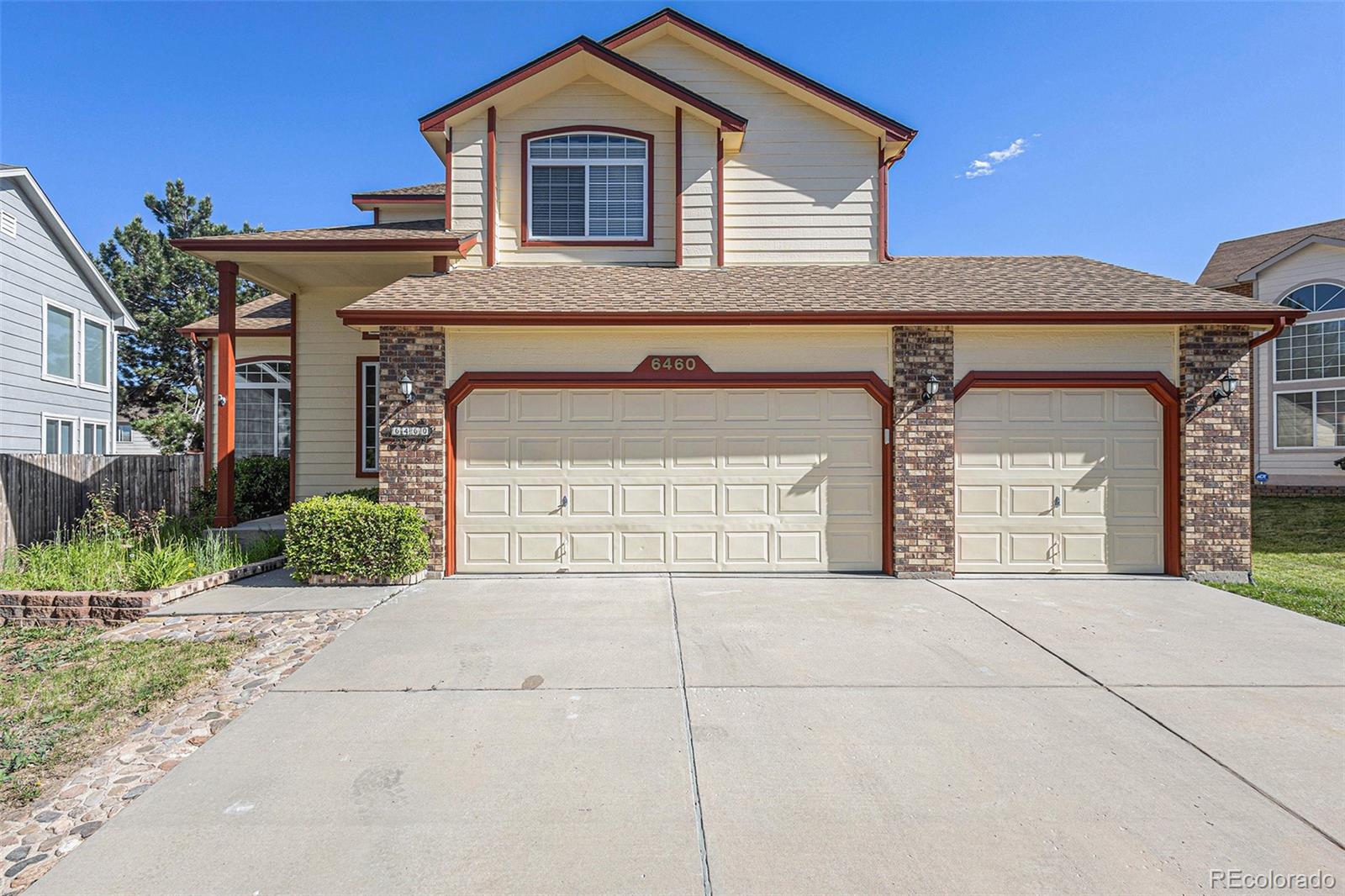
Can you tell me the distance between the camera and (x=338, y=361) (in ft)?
35.5

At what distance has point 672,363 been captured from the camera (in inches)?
331

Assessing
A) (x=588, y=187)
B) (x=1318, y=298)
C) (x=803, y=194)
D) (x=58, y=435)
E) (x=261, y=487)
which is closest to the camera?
(x=588, y=187)

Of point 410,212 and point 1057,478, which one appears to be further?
point 410,212

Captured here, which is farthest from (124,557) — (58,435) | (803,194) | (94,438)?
(803,194)

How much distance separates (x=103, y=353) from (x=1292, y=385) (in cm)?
3077

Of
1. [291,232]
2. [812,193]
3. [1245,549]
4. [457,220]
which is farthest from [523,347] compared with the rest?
[1245,549]

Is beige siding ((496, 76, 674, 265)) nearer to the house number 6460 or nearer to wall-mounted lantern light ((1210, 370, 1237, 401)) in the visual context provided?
the house number 6460

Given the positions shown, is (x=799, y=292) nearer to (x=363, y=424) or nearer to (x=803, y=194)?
(x=803, y=194)

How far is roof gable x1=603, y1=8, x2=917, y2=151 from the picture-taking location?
9898 mm

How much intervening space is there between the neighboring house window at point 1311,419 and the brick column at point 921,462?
15369 mm

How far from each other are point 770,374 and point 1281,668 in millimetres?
5732

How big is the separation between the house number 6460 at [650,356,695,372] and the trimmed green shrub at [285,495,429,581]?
3.78 meters

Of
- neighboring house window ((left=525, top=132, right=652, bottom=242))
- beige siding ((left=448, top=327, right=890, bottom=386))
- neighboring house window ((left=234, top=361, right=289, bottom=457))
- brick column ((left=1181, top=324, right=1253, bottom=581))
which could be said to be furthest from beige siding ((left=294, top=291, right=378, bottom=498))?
brick column ((left=1181, top=324, right=1253, bottom=581))

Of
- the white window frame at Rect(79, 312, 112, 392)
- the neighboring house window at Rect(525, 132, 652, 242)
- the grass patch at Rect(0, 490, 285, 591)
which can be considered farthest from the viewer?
the white window frame at Rect(79, 312, 112, 392)
